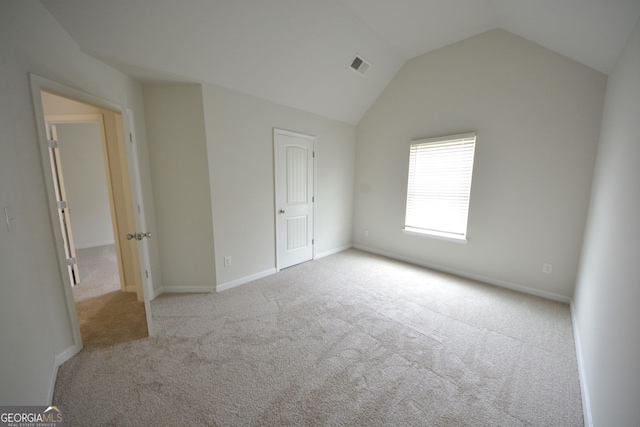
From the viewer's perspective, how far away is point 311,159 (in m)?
3.86

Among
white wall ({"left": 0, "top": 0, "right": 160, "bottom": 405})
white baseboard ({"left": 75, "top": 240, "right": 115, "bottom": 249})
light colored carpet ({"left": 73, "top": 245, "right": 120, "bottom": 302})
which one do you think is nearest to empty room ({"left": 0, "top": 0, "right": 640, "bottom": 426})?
white wall ({"left": 0, "top": 0, "right": 160, "bottom": 405})

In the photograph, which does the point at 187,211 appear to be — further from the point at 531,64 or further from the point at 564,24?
the point at 531,64

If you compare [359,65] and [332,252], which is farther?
[332,252]

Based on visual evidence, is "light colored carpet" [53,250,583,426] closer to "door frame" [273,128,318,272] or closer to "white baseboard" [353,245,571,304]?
"white baseboard" [353,245,571,304]

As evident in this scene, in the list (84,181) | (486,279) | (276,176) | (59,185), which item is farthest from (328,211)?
(84,181)

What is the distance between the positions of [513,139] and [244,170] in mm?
3429

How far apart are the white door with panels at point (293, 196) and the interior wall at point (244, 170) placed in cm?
11

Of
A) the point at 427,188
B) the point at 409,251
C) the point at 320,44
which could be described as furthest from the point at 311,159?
the point at 409,251

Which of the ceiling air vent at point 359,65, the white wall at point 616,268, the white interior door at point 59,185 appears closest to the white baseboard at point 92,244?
the white interior door at point 59,185

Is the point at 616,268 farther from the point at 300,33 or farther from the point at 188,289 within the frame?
the point at 188,289

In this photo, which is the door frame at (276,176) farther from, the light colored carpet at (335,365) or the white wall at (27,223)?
the white wall at (27,223)

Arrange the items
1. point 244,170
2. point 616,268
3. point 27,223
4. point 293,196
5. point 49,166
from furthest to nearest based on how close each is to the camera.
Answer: point 293,196 < point 244,170 < point 49,166 < point 27,223 < point 616,268

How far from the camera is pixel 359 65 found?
3.31 m

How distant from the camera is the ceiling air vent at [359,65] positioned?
3.21 m
